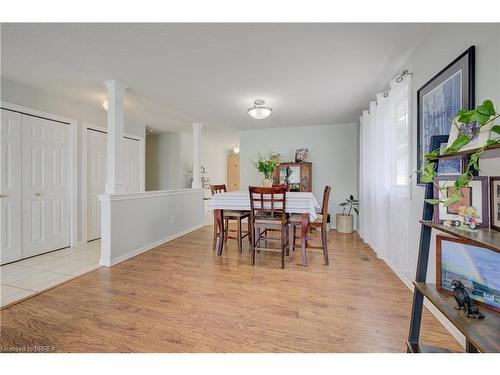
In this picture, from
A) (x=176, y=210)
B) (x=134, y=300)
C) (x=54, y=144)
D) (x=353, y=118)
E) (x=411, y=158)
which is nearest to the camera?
(x=134, y=300)

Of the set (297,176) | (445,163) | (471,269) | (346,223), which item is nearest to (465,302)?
(471,269)

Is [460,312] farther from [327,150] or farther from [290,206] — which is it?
[327,150]

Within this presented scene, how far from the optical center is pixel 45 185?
10.7ft

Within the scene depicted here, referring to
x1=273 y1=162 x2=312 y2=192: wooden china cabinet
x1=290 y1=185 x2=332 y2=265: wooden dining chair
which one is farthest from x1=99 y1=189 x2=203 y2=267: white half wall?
x1=290 y1=185 x2=332 y2=265: wooden dining chair

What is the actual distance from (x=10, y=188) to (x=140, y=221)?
1.54 metres

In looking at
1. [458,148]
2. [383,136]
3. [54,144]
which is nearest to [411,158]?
[383,136]

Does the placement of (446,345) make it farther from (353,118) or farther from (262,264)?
(353,118)

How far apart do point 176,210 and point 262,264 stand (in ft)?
7.09

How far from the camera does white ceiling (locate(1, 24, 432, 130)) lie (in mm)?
1867

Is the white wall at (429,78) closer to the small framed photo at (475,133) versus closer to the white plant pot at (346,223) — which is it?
the small framed photo at (475,133)

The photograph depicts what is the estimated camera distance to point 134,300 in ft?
6.53

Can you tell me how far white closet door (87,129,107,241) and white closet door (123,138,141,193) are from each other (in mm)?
451

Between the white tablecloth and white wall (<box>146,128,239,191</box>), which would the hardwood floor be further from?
white wall (<box>146,128,239,191</box>)

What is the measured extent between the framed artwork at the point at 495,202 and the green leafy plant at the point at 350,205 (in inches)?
153
